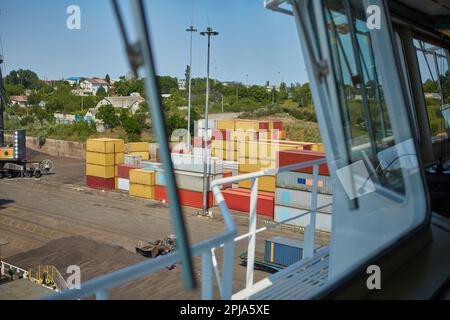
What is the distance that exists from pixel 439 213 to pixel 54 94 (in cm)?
5405

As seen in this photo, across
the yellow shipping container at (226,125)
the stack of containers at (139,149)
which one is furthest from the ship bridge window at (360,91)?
the stack of containers at (139,149)

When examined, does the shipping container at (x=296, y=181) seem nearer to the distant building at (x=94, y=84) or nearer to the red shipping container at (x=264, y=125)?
the distant building at (x=94, y=84)

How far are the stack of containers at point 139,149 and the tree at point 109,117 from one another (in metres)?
8.60

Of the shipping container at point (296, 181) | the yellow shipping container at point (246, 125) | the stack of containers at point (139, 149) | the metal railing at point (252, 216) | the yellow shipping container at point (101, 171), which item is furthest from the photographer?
the stack of containers at point (139, 149)

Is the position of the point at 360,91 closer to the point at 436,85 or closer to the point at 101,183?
the point at 436,85

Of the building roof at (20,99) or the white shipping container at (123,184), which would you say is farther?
the building roof at (20,99)

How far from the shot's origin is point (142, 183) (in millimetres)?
22141

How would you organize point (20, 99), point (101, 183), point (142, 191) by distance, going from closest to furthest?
point (142, 191) < point (101, 183) < point (20, 99)

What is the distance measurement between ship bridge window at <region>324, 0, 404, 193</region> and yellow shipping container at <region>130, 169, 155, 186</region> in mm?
19786

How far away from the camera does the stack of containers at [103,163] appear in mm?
24141

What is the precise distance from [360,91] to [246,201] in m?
16.7

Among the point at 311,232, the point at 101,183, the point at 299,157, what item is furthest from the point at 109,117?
the point at 311,232

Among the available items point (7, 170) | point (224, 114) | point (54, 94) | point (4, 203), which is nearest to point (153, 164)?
point (4, 203)

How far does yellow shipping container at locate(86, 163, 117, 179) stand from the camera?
2400 cm
